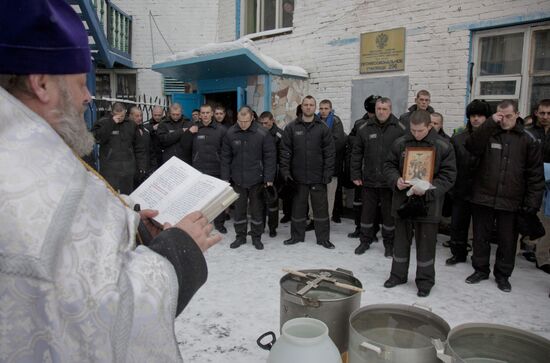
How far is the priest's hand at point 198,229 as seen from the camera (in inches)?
49.2

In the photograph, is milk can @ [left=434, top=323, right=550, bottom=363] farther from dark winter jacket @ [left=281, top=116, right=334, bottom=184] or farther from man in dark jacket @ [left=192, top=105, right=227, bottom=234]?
man in dark jacket @ [left=192, top=105, right=227, bottom=234]

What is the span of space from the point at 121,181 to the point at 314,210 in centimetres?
315

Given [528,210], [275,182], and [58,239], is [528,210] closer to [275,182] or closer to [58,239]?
[275,182]

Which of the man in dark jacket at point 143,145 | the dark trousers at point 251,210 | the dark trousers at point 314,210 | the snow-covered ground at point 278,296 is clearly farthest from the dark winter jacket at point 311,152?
the man in dark jacket at point 143,145

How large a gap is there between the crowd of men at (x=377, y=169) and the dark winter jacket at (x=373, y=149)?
0.01 meters

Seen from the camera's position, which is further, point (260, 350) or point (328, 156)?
point (328, 156)

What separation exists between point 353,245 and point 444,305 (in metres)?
1.97

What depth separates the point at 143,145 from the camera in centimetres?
705

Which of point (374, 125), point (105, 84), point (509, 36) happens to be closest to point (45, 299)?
point (374, 125)

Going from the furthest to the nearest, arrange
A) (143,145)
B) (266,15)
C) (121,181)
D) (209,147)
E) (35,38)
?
(266,15)
(143,145)
(121,181)
(209,147)
(35,38)

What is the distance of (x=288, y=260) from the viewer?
5188 millimetres

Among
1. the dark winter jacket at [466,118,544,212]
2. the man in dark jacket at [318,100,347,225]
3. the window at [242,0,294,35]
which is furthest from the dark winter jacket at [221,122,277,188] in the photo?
the window at [242,0,294,35]

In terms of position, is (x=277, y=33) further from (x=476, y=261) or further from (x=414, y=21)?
(x=476, y=261)

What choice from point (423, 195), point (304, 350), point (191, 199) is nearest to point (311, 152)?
point (423, 195)
